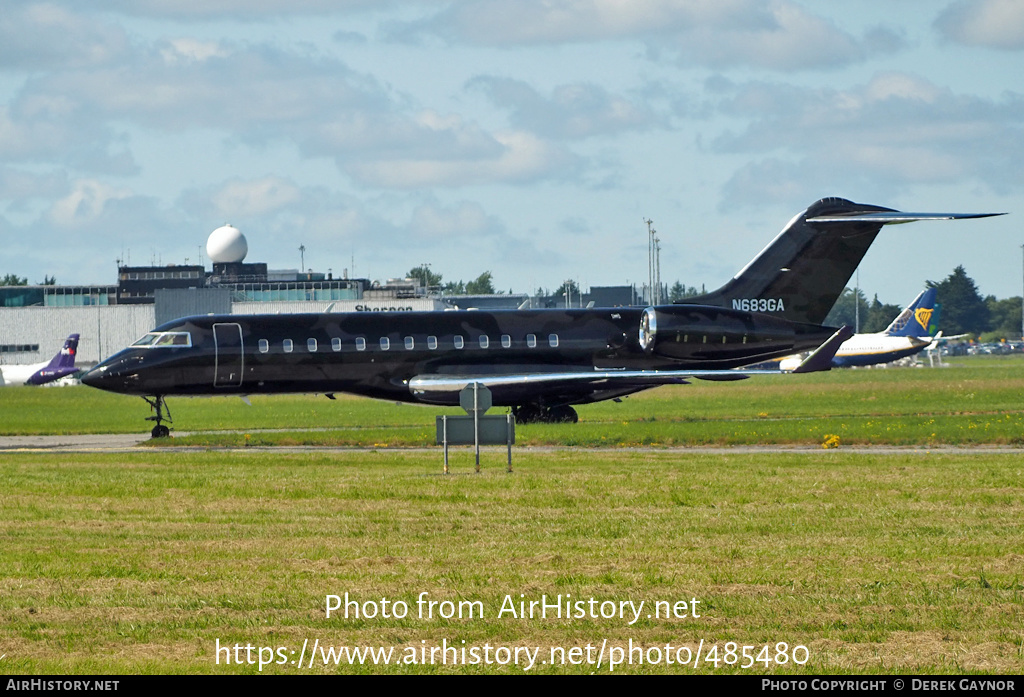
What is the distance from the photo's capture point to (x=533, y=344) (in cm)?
3984

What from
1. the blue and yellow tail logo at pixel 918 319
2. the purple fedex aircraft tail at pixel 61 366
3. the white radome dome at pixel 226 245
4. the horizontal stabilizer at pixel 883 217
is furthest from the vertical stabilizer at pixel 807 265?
the white radome dome at pixel 226 245

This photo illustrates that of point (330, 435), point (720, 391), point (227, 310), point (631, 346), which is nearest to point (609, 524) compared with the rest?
point (330, 435)

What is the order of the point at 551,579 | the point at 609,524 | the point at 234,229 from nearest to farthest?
the point at 551,579 < the point at 609,524 < the point at 234,229

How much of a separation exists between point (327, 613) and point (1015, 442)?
23.1 m

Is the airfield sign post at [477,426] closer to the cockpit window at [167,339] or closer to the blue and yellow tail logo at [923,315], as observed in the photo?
the cockpit window at [167,339]

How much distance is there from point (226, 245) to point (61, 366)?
1067 inches

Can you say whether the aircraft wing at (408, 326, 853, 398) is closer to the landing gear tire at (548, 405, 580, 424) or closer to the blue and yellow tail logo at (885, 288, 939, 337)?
the landing gear tire at (548, 405, 580, 424)

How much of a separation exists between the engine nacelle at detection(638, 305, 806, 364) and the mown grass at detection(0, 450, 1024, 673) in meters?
15.8

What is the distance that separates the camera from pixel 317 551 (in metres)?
14.9

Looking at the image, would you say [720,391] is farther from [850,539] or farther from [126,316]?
[126,316]

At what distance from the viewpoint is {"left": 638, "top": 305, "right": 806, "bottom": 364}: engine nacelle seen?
131 feet

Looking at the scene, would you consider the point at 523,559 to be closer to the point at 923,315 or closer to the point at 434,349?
the point at 434,349

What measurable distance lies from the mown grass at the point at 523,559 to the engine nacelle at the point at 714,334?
51.9 ft

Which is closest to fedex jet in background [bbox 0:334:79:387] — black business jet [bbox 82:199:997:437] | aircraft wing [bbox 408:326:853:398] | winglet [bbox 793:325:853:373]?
black business jet [bbox 82:199:997:437]
